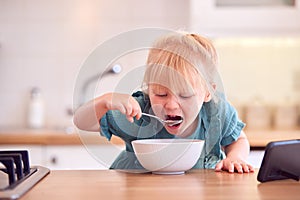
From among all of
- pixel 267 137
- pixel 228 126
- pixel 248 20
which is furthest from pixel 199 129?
pixel 248 20

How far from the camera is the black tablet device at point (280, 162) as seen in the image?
935 mm

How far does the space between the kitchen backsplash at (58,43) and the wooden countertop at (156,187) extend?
1618 millimetres

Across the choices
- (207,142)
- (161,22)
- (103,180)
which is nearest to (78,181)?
(103,180)

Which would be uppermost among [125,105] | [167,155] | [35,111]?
[125,105]

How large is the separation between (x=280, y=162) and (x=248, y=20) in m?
1.46

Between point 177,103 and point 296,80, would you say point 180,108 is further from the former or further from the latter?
point 296,80

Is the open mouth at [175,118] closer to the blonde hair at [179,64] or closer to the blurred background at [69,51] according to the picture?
the blonde hair at [179,64]

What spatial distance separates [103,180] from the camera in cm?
96

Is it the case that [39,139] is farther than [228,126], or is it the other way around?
[39,139]

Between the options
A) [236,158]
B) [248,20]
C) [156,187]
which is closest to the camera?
[156,187]

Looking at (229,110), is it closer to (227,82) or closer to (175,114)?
(175,114)

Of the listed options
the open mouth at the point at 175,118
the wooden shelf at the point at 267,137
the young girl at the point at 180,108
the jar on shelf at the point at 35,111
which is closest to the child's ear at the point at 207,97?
the young girl at the point at 180,108

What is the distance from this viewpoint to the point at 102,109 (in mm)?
1082

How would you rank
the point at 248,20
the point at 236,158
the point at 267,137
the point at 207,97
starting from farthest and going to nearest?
the point at 248,20, the point at 267,137, the point at 207,97, the point at 236,158
